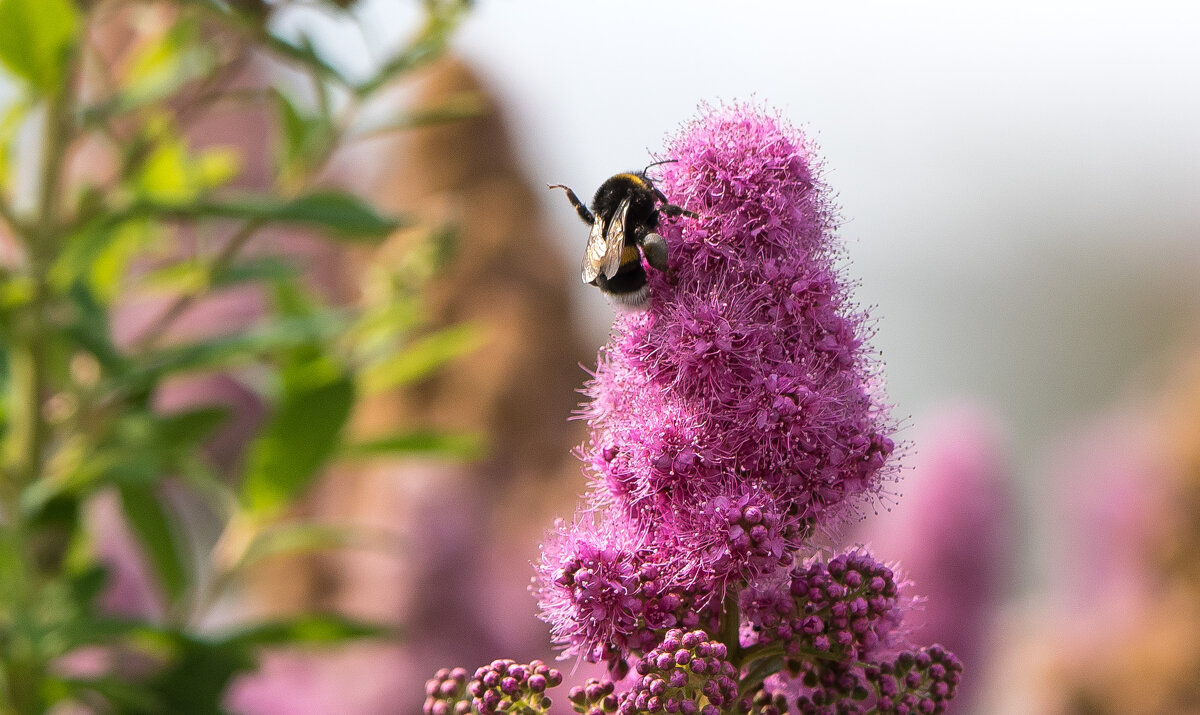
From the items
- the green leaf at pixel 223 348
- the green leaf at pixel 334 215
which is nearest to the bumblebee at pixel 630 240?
the green leaf at pixel 334 215

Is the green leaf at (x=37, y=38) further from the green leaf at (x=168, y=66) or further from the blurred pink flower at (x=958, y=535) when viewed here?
the blurred pink flower at (x=958, y=535)

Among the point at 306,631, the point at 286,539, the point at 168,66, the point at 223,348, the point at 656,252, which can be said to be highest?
the point at 168,66

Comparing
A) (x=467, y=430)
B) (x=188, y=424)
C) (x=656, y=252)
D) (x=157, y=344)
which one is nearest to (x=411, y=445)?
(x=188, y=424)

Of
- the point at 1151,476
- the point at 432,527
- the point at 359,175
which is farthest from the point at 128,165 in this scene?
the point at 359,175

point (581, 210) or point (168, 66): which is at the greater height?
point (168, 66)

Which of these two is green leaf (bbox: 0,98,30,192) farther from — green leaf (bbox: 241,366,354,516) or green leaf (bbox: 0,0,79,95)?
green leaf (bbox: 241,366,354,516)

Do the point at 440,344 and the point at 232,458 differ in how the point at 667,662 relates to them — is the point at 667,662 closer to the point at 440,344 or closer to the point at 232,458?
the point at 440,344

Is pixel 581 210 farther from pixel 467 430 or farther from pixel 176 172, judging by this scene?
pixel 467 430
